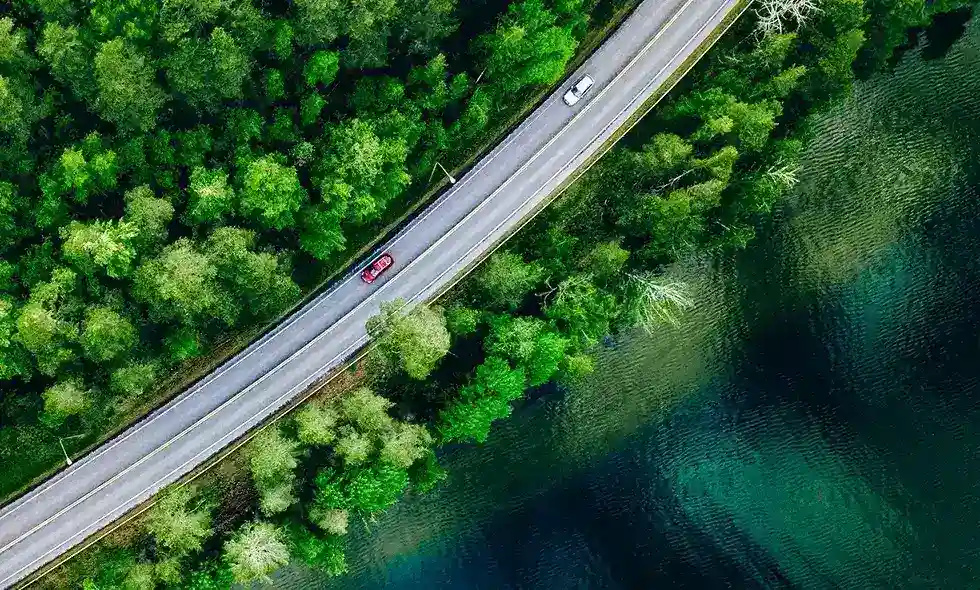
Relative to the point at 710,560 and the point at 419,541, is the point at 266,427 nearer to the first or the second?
the point at 419,541

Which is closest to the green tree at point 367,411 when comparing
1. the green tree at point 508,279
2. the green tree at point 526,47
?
the green tree at point 508,279

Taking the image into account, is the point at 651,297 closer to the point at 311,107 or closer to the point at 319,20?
the point at 311,107

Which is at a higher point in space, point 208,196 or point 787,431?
point 208,196

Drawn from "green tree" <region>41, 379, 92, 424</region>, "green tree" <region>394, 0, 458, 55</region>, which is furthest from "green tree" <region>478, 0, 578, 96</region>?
"green tree" <region>41, 379, 92, 424</region>

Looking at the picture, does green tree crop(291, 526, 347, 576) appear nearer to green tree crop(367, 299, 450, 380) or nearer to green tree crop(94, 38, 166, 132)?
green tree crop(367, 299, 450, 380)

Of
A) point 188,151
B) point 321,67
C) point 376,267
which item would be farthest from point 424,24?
point 188,151

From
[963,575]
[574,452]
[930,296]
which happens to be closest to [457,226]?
[574,452]

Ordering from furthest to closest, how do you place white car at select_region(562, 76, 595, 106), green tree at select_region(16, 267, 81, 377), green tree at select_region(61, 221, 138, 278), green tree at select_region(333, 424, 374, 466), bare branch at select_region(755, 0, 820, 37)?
white car at select_region(562, 76, 595, 106)
green tree at select_region(333, 424, 374, 466)
bare branch at select_region(755, 0, 820, 37)
green tree at select_region(61, 221, 138, 278)
green tree at select_region(16, 267, 81, 377)
